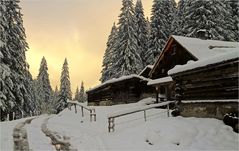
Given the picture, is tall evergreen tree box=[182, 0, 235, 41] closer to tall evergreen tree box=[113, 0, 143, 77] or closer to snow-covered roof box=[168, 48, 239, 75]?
tall evergreen tree box=[113, 0, 143, 77]

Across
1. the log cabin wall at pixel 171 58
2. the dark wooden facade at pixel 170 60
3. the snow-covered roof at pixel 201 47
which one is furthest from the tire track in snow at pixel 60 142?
the dark wooden facade at pixel 170 60

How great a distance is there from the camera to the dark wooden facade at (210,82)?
13281 mm

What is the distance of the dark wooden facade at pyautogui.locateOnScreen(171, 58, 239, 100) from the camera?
13281mm

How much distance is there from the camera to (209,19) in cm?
3962

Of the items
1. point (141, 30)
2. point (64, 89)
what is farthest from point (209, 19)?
point (64, 89)

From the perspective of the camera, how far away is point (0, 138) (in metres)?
15.5

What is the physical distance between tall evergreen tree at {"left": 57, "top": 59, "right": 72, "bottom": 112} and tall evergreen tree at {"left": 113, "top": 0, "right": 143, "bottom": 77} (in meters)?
19.8

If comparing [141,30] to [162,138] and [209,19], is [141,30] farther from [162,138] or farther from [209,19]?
[162,138]

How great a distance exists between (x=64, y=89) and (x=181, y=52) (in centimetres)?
4351

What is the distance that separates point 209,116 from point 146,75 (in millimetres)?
25757

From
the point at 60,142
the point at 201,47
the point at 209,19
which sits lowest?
the point at 60,142

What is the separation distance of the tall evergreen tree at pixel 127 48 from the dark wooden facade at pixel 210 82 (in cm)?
2885

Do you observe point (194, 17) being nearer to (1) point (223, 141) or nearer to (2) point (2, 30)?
(2) point (2, 30)

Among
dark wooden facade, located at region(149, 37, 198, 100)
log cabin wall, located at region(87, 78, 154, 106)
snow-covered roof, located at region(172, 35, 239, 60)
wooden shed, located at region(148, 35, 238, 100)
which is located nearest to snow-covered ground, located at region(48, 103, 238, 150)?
snow-covered roof, located at region(172, 35, 239, 60)
